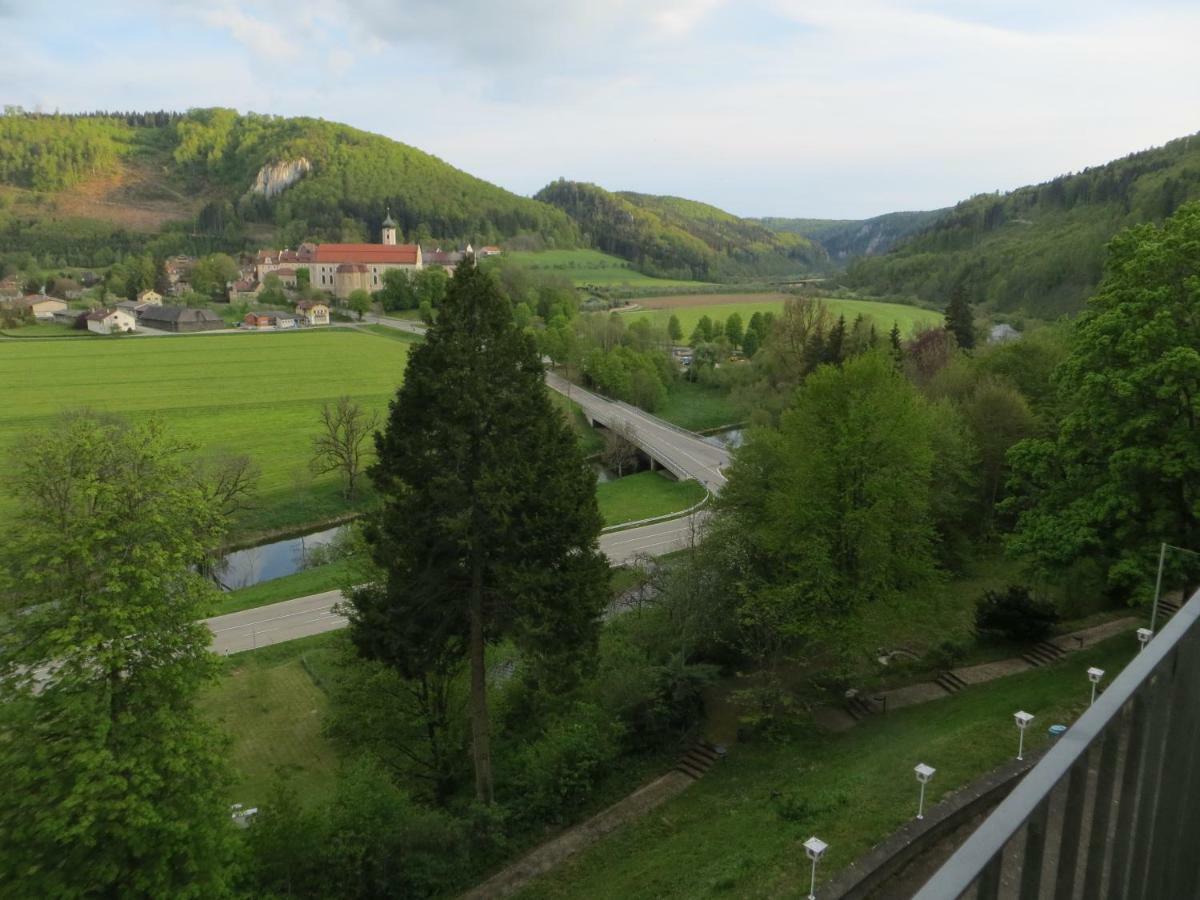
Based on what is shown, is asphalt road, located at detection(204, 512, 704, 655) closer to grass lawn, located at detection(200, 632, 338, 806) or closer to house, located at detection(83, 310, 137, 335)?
grass lawn, located at detection(200, 632, 338, 806)

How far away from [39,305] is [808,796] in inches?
5128

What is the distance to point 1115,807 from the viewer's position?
7.99 ft

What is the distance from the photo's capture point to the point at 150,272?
129 meters

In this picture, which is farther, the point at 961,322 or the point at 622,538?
the point at 961,322

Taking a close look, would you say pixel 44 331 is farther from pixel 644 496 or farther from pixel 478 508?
pixel 478 508

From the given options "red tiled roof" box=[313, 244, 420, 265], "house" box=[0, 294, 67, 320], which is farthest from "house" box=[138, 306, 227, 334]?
"red tiled roof" box=[313, 244, 420, 265]

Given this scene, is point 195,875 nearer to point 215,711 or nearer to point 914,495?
point 215,711

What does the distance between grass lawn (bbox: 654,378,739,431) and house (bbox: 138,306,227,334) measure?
230 feet

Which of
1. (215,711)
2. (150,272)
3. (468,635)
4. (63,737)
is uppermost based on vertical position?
(150,272)

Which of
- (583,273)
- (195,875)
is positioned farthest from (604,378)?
(583,273)

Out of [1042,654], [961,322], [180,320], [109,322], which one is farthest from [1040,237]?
[109,322]

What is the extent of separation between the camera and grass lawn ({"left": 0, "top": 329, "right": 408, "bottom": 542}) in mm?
42344

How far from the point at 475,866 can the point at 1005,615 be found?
44.4 ft

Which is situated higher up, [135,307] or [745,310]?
[745,310]
